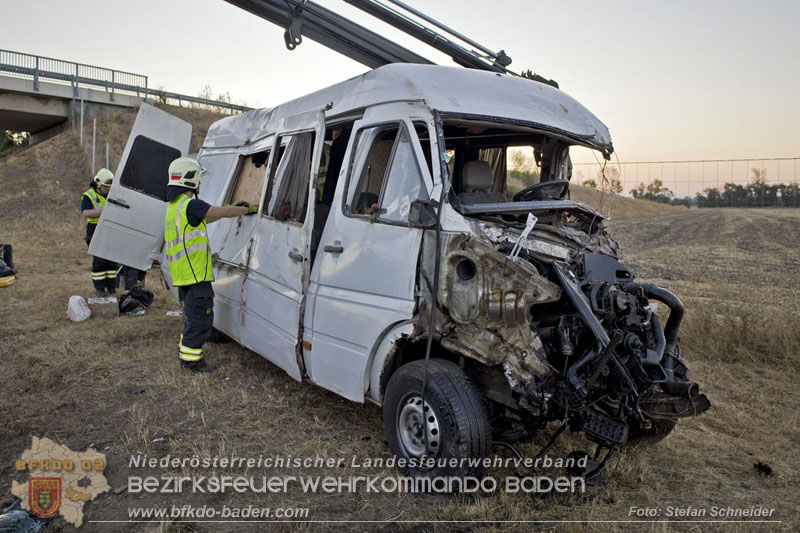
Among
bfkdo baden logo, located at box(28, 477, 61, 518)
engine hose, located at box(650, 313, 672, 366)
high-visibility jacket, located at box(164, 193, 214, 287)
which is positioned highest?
high-visibility jacket, located at box(164, 193, 214, 287)

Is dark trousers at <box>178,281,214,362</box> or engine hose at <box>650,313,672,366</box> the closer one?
engine hose at <box>650,313,672,366</box>

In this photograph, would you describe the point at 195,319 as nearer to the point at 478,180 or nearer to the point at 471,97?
the point at 478,180

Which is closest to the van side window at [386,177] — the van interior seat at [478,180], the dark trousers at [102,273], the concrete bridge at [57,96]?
the van interior seat at [478,180]

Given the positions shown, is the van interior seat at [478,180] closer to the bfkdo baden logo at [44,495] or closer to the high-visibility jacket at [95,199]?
the bfkdo baden logo at [44,495]

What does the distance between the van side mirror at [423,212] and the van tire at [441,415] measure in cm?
82

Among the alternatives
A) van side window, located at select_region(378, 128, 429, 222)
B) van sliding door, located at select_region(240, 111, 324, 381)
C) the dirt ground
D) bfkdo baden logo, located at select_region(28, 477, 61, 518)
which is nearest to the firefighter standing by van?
the dirt ground

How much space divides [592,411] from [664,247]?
56.7ft

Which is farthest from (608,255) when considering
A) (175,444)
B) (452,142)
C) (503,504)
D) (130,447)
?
(130,447)

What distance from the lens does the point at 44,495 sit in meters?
3.38

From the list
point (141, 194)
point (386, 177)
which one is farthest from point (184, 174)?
point (386, 177)

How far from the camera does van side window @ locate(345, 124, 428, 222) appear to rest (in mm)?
3779

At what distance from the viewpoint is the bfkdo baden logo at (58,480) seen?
3.26 metres

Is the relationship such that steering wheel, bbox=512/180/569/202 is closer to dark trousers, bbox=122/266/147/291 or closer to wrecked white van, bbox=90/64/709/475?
wrecked white van, bbox=90/64/709/475

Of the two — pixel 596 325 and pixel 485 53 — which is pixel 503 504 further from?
pixel 485 53
